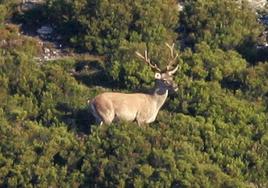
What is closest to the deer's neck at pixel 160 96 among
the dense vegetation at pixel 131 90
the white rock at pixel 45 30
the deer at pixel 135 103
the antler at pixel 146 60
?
the deer at pixel 135 103

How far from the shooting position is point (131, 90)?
25.2 meters

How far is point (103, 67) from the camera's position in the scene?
26.0 metres

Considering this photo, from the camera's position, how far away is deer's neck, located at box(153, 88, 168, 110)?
23.3 meters

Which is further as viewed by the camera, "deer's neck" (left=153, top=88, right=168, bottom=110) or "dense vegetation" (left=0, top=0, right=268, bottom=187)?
"deer's neck" (left=153, top=88, right=168, bottom=110)

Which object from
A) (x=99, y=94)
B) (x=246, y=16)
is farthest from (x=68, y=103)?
(x=246, y=16)

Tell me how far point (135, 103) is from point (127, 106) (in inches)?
8.7

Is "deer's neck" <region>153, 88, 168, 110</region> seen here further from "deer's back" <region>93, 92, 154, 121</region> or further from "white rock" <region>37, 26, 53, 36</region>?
"white rock" <region>37, 26, 53, 36</region>

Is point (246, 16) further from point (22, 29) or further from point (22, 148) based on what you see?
point (22, 148)

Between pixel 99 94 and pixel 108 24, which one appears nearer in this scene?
pixel 99 94

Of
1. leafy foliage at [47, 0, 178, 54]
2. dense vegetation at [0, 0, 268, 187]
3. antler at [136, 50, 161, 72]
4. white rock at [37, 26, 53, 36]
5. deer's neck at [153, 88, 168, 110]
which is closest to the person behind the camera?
dense vegetation at [0, 0, 268, 187]

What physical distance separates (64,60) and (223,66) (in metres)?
3.71

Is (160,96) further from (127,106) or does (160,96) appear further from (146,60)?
(146,60)

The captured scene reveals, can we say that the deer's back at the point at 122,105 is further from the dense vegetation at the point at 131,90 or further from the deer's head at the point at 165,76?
the deer's head at the point at 165,76

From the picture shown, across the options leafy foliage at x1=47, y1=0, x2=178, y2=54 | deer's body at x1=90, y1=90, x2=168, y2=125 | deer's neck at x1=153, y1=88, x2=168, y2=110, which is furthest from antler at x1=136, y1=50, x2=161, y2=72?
leafy foliage at x1=47, y1=0, x2=178, y2=54
